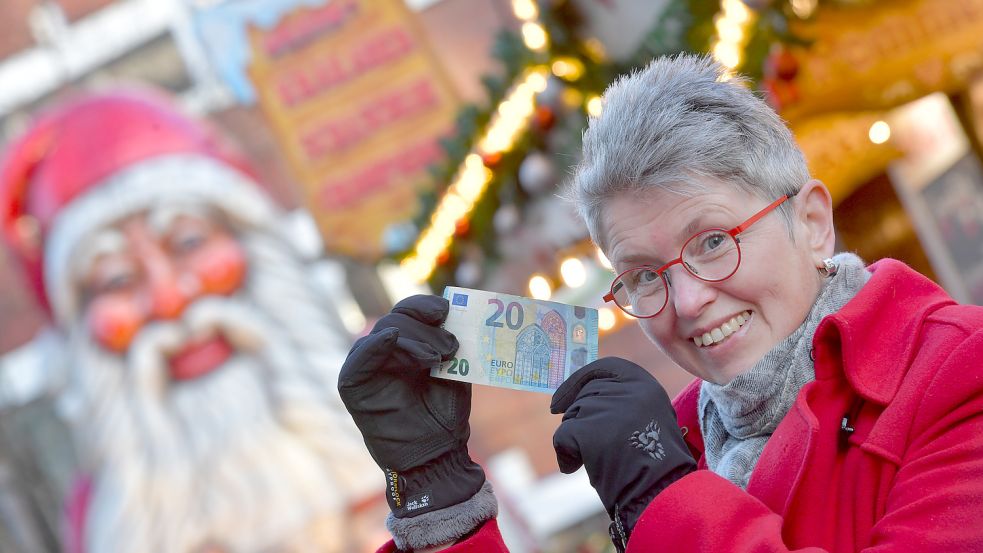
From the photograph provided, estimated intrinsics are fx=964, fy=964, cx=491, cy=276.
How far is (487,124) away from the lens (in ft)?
16.8

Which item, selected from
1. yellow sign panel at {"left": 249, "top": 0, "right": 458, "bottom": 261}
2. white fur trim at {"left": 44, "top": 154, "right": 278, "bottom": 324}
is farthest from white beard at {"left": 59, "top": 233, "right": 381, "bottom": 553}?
yellow sign panel at {"left": 249, "top": 0, "right": 458, "bottom": 261}

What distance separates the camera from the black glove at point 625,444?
1236 mm

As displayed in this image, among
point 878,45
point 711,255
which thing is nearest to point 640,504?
point 711,255

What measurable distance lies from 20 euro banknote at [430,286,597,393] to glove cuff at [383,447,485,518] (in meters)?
0.15

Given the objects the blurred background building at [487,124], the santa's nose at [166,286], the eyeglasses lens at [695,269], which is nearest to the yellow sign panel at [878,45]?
the blurred background building at [487,124]

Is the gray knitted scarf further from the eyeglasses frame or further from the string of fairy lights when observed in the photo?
the string of fairy lights

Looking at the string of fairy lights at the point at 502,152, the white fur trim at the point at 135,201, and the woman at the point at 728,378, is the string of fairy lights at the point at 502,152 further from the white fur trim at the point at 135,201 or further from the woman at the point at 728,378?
the woman at the point at 728,378

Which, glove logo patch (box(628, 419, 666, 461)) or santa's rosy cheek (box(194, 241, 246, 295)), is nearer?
glove logo patch (box(628, 419, 666, 461))

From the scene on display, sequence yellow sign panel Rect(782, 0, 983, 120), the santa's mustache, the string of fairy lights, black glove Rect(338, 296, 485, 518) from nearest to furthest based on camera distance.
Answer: black glove Rect(338, 296, 485, 518), yellow sign panel Rect(782, 0, 983, 120), the string of fairy lights, the santa's mustache

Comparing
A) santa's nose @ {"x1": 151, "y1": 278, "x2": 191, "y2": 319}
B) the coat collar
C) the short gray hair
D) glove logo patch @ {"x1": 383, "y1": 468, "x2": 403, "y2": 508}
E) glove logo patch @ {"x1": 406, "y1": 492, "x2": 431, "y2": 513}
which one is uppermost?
santa's nose @ {"x1": 151, "y1": 278, "x2": 191, "y2": 319}

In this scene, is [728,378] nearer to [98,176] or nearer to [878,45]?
[878,45]

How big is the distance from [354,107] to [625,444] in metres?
5.79

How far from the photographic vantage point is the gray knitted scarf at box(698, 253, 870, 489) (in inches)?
52.4

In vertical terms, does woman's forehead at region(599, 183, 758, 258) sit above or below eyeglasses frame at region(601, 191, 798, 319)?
above
